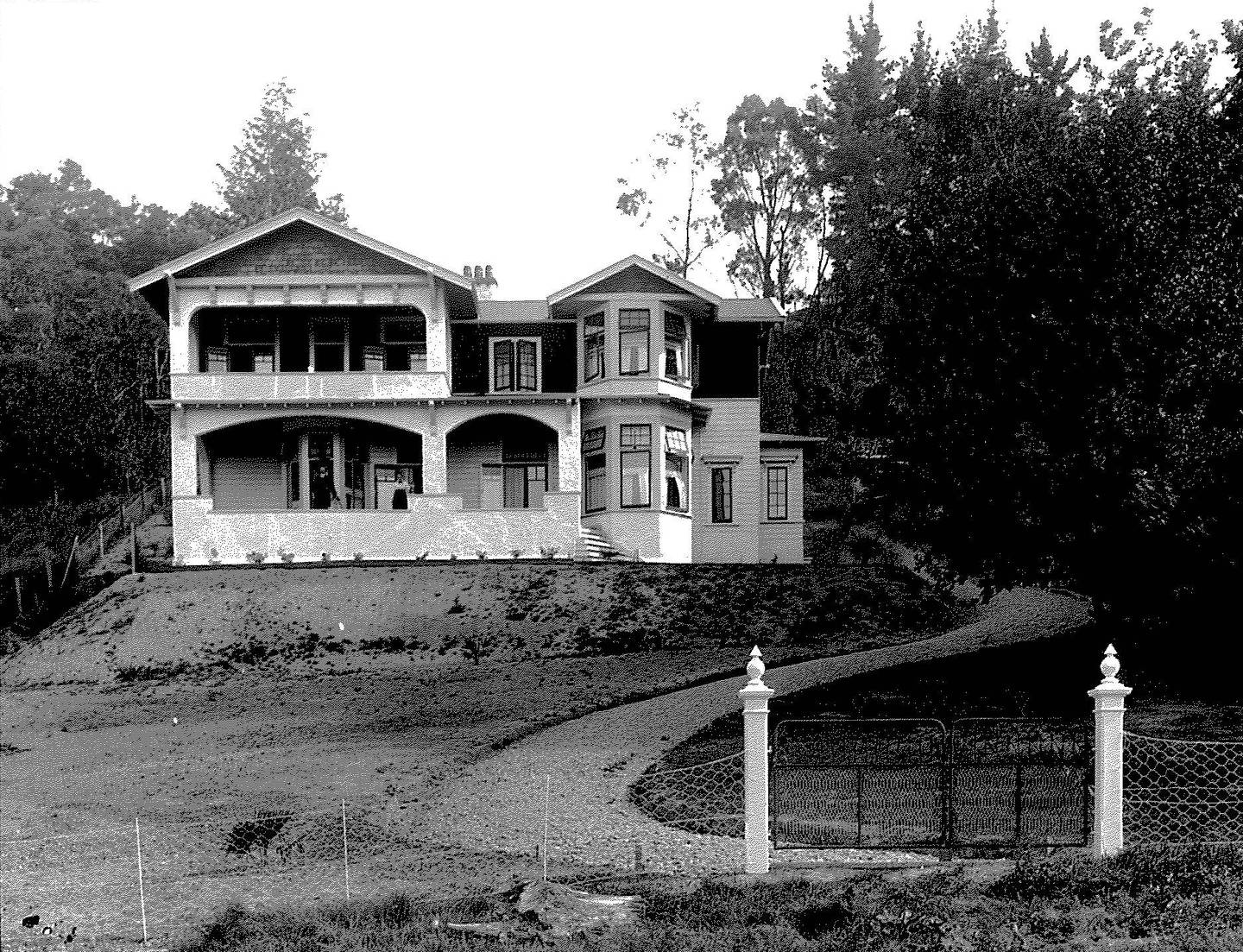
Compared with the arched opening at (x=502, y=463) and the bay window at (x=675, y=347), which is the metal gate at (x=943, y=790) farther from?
the arched opening at (x=502, y=463)

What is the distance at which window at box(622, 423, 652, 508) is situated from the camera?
4162cm

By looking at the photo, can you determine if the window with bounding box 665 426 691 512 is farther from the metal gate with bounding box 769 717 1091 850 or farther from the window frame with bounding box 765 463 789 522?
the metal gate with bounding box 769 717 1091 850

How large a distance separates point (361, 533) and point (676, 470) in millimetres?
8261

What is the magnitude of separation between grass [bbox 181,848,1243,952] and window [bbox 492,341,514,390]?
1201 inches

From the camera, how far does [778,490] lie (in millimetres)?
45188

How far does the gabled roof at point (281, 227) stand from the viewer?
4078cm

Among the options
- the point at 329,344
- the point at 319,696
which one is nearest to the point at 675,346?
the point at 329,344

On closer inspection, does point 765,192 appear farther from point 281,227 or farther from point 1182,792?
point 1182,792

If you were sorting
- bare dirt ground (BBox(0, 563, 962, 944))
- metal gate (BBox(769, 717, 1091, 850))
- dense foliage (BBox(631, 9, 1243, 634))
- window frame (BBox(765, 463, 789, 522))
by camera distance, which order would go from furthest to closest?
window frame (BBox(765, 463, 789, 522)), dense foliage (BBox(631, 9, 1243, 634)), bare dirt ground (BBox(0, 563, 962, 944)), metal gate (BBox(769, 717, 1091, 850))

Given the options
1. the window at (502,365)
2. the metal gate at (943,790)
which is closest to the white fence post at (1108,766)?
the metal gate at (943,790)

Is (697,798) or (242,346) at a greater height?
(242,346)

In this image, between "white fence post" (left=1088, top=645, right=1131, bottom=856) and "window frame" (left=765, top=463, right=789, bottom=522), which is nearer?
"white fence post" (left=1088, top=645, right=1131, bottom=856)

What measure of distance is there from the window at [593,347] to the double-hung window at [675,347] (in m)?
1.60

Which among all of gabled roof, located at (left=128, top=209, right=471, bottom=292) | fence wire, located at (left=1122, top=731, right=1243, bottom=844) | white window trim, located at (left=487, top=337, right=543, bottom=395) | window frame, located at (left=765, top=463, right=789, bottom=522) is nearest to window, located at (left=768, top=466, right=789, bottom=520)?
window frame, located at (left=765, top=463, right=789, bottom=522)
